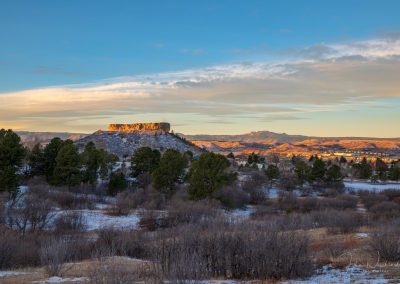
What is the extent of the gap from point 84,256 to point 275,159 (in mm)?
107476

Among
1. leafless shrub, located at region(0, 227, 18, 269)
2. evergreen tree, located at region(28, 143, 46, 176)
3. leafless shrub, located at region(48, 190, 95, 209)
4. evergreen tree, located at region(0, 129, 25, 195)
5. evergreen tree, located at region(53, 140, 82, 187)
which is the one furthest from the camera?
evergreen tree, located at region(28, 143, 46, 176)

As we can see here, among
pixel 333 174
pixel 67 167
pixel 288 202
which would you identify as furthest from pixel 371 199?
pixel 67 167

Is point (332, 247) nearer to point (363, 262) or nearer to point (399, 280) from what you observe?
point (363, 262)

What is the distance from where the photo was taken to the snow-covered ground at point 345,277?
38.2 ft

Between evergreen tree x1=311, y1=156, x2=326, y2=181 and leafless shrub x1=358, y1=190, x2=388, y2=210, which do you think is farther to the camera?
evergreen tree x1=311, y1=156, x2=326, y2=181

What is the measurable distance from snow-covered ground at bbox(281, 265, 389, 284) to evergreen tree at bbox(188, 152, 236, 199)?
32.1 meters

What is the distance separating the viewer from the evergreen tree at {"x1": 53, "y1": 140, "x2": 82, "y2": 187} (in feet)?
165

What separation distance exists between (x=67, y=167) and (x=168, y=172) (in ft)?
34.0

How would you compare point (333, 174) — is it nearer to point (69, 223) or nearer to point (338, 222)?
point (338, 222)

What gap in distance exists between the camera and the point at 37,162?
56844 millimetres

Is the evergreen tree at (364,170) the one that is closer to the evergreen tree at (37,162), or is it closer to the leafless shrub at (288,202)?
the leafless shrub at (288,202)

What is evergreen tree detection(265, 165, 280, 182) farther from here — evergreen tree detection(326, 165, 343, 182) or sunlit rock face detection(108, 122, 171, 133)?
sunlit rock face detection(108, 122, 171, 133)

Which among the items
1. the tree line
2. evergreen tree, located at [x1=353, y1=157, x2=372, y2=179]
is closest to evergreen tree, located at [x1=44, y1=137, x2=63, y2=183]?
the tree line

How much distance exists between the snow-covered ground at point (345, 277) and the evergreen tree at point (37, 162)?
46.6m
